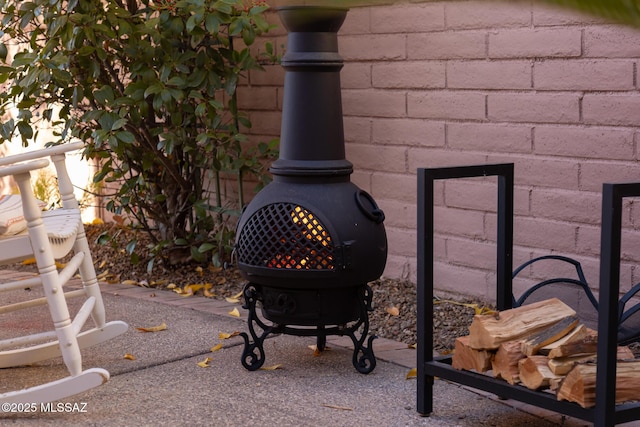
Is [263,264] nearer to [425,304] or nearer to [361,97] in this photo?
[425,304]

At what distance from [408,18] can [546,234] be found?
1198mm

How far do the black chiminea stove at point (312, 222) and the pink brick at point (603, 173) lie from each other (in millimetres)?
927

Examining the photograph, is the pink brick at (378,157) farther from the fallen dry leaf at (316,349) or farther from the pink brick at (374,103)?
the fallen dry leaf at (316,349)

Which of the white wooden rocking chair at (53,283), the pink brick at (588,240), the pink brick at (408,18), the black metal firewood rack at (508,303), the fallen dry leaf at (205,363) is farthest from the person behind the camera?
the pink brick at (408,18)

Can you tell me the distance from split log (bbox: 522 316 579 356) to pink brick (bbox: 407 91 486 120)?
1544mm

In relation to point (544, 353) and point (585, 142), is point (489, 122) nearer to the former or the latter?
point (585, 142)

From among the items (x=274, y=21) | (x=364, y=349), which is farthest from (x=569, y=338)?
(x=274, y=21)

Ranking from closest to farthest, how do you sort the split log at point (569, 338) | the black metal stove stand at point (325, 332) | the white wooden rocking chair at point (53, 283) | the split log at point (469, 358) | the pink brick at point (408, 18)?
the split log at point (569, 338) → the split log at point (469, 358) → the white wooden rocking chair at point (53, 283) → the black metal stove stand at point (325, 332) → the pink brick at point (408, 18)

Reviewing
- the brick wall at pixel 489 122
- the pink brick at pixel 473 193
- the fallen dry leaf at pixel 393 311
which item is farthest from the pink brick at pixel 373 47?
the fallen dry leaf at pixel 393 311

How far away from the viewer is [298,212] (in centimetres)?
294

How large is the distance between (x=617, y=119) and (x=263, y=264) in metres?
1.46

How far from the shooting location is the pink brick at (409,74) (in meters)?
3.91

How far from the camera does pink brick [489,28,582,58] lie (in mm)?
3387

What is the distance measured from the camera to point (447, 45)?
3848 millimetres
